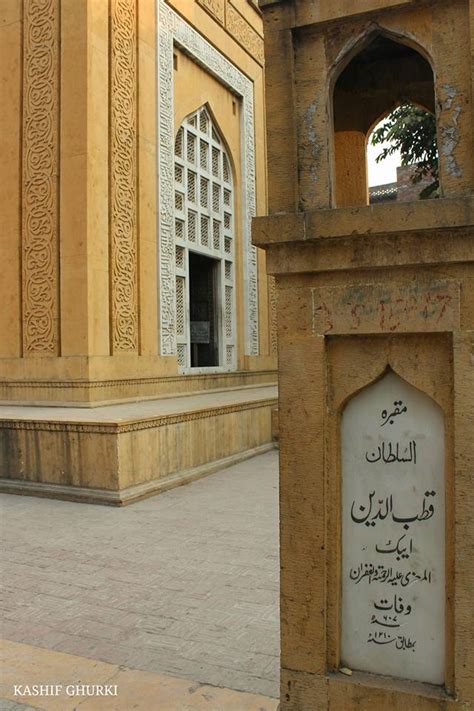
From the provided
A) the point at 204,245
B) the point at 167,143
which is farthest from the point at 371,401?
the point at 204,245

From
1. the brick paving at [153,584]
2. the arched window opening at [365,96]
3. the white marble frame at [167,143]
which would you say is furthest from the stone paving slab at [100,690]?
the white marble frame at [167,143]

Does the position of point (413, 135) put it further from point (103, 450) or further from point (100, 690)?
point (100, 690)

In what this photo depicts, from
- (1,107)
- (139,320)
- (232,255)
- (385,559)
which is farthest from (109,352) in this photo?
(385,559)

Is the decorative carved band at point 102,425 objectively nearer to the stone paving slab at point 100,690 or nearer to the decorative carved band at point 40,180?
the decorative carved band at point 40,180

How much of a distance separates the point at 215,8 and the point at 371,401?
1046 centimetres

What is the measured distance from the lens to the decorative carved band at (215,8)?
10.1 metres

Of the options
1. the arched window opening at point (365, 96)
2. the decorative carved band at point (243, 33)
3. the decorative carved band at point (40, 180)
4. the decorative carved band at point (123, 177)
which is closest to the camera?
the arched window opening at point (365, 96)

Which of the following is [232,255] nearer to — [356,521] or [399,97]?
[399,97]

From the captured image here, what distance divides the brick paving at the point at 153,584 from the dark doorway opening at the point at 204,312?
5.44 meters

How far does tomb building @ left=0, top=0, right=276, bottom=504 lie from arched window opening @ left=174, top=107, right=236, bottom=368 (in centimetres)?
7

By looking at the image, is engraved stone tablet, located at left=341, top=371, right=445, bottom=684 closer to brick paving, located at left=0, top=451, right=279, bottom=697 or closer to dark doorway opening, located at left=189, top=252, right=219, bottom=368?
brick paving, located at left=0, top=451, right=279, bottom=697

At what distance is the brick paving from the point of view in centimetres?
270

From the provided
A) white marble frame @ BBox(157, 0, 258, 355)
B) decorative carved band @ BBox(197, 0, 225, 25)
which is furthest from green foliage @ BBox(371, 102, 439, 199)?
decorative carved band @ BBox(197, 0, 225, 25)

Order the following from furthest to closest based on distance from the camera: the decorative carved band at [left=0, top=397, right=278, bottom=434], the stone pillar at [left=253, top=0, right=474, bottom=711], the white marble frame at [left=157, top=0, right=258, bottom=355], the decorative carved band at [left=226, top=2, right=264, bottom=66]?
the decorative carved band at [left=226, top=2, right=264, bottom=66] → the white marble frame at [left=157, top=0, right=258, bottom=355] → the decorative carved band at [left=0, top=397, right=278, bottom=434] → the stone pillar at [left=253, top=0, right=474, bottom=711]
